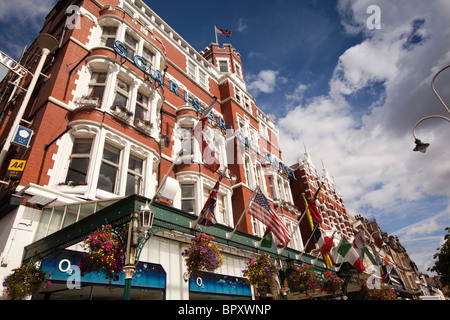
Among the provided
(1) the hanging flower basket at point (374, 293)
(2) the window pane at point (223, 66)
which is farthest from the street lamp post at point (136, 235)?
(2) the window pane at point (223, 66)

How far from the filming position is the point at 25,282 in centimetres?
794

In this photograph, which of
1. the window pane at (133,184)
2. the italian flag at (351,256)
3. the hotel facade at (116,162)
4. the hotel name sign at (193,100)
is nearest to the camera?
the hotel facade at (116,162)

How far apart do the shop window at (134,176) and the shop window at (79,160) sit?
6.67 feet

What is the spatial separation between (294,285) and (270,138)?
63.1ft

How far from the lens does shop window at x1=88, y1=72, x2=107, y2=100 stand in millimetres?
14281

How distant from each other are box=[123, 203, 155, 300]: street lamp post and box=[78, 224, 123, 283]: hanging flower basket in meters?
0.49

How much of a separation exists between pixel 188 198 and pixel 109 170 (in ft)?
17.2

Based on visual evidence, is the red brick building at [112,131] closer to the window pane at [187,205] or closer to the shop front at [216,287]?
the window pane at [187,205]

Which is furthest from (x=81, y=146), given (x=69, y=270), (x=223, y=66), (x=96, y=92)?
(x=223, y=66)

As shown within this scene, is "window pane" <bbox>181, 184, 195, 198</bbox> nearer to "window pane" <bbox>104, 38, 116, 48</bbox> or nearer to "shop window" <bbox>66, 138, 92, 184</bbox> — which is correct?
"shop window" <bbox>66, 138, 92, 184</bbox>

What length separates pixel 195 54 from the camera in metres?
27.5

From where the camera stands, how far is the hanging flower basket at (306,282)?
15469mm

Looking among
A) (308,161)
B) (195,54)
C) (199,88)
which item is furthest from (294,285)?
(308,161)
